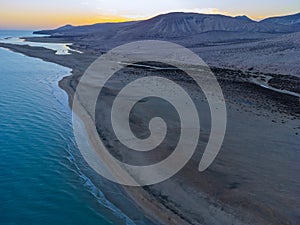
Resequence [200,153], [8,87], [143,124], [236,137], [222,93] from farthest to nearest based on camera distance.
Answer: [8,87]
[222,93]
[143,124]
[236,137]
[200,153]

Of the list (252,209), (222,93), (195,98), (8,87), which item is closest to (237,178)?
(252,209)

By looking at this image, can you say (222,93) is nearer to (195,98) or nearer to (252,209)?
(195,98)

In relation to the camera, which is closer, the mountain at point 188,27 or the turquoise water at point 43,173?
the turquoise water at point 43,173

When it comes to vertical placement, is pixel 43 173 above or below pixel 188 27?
below

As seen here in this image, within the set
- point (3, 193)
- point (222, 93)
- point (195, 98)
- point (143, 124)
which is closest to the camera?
point (3, 193)

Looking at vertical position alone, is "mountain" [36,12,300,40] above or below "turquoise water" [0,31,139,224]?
above

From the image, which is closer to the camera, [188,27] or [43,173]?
[43,173]

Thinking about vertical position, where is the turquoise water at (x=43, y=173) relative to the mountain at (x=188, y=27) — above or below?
below

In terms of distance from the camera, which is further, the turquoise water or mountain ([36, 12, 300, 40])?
mountain ([36, 12, 300, 40])
